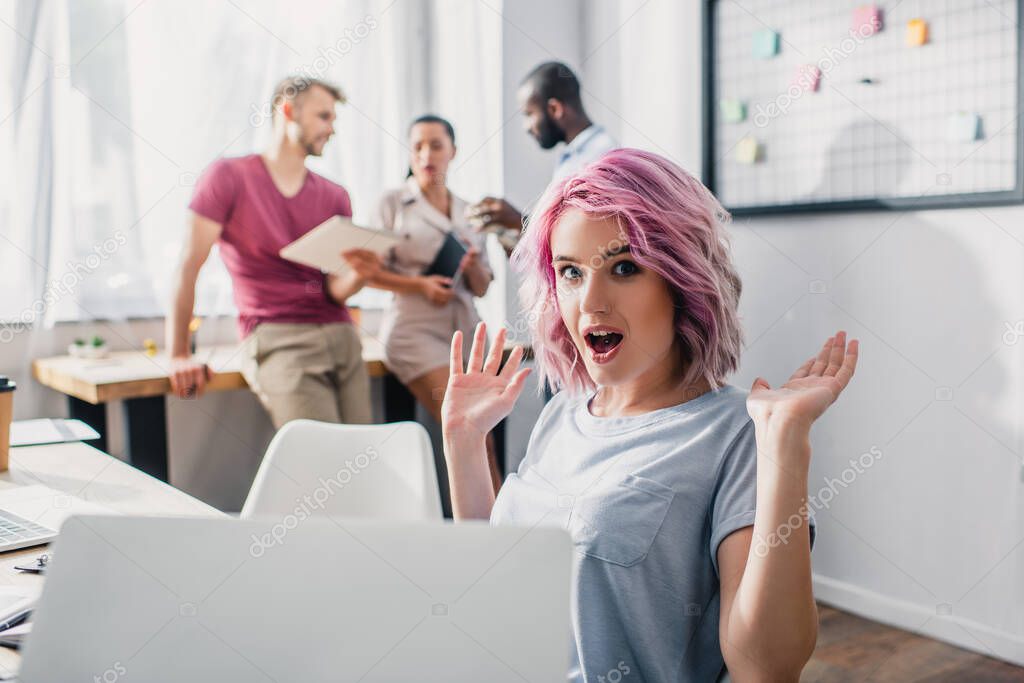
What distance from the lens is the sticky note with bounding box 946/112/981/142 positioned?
2205 millimetres

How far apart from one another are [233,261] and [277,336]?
266 millimetres

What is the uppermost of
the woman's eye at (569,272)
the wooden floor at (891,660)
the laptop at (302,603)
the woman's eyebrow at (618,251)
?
the woman's eyebrow at (618,251)

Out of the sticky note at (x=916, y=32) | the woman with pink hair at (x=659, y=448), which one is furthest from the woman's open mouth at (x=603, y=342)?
the sticky note at (x=916, y=32)

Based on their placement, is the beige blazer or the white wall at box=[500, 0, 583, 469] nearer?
the beige blazer

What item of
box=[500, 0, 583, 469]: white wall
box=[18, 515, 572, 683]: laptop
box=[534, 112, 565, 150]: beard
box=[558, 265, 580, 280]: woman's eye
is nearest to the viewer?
box=[18, 515, 572, 683]: laptop

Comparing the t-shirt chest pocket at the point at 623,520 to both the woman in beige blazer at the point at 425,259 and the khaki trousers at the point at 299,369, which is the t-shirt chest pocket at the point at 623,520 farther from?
the woman in beige blazer at the point at 425,259

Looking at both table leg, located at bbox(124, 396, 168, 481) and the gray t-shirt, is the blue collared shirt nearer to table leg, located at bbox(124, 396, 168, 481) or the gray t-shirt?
table leg, located at bbox(124, 396, 168, 481)

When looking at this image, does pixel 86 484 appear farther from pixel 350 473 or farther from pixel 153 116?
pixel 153 116

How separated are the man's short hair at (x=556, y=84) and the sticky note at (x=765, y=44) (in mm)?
566

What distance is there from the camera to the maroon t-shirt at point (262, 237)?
2.55 meters

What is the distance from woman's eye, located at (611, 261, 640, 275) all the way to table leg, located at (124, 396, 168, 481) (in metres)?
1.97

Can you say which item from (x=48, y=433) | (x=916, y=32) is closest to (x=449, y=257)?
(x=48, y=433)

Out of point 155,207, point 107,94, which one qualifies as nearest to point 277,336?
point 155,207

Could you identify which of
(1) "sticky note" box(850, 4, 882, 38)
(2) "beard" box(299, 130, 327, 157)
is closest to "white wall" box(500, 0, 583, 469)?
(2) "beard" box(299, 130, 327, 157)
